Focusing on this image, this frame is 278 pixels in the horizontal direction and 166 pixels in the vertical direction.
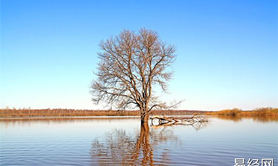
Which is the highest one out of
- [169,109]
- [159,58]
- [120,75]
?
[159,58]

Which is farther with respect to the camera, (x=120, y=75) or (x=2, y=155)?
(x=120, y=75)

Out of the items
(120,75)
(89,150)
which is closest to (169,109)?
(120,75)

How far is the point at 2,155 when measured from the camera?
11742 mm

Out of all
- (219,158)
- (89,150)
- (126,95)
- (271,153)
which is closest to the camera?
(219,158)

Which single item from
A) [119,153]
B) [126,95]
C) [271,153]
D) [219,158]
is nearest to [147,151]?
[119,153]

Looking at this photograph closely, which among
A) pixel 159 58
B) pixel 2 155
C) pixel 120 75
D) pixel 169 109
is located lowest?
pixel 2 155

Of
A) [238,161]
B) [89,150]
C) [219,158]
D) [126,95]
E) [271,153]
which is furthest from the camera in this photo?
[126,95]

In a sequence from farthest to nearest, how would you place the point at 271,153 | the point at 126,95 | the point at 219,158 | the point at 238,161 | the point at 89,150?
the point at 126,95, the point at 89,150, the point at 271,153, the point at 219,158, the point at 238,161

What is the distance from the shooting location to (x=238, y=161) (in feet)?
31.7

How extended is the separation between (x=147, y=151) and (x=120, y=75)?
59.3 feet

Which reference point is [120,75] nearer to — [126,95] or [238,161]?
[126,95]

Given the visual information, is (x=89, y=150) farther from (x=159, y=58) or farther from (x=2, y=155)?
(x=159, y=58)

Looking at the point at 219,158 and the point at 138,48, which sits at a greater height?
the point at 138,48

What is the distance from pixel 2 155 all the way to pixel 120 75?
726 inches
